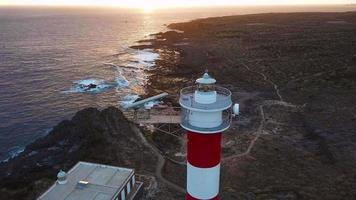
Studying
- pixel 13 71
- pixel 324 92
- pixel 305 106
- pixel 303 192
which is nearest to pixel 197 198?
pixel 303 192

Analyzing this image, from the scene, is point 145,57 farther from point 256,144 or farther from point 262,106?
point 256,144

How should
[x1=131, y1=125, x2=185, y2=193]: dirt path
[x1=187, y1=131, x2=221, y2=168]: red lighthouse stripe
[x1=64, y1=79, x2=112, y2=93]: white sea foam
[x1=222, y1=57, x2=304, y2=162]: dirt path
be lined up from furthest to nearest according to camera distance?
[x1=64, y1=79, x2=112, y2=93]: white sea foam
[x1=222, y1=57, x2=304, y2=162]: dirt path
[x1=131, y1=125, x2=185, y2=193]: dirt path
[x1=187, y1=131, x2=221, y2=168]: red lighthouse stripe

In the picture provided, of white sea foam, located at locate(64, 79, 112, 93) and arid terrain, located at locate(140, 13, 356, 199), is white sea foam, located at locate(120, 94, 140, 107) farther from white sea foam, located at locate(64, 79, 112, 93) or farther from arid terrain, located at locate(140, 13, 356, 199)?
white sea foam, located at locate(64, 79, 112, 93)

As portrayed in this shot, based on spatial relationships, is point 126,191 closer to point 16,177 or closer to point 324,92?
point 16,177

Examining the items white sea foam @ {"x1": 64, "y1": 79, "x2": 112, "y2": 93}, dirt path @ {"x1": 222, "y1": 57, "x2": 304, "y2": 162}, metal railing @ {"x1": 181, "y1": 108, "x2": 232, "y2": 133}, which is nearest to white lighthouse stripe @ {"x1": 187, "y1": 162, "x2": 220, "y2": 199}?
metal railing @ {"x1": 181, "y1": 108, "x2": 232, "y2": 133}

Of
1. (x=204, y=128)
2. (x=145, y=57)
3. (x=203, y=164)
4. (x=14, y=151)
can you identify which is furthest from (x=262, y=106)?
(x=145, y=57)

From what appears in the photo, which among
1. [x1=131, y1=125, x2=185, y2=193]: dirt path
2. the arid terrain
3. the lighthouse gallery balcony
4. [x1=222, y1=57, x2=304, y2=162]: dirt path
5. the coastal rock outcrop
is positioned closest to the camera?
the lighthouse gallery balcony

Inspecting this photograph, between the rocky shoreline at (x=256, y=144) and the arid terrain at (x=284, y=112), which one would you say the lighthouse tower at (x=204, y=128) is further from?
the arid terrain at (x=284, y=112)
